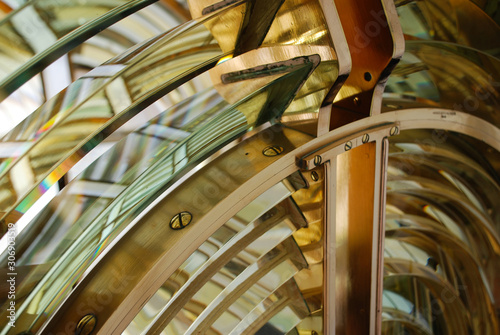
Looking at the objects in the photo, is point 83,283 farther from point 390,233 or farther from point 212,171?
point 390,233

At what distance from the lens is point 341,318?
1.34 metres

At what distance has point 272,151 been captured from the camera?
1.06 meters

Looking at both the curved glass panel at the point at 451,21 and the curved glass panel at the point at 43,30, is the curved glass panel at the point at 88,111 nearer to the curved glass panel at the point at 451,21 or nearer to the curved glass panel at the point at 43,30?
the curved glass panel at the point at 43,30

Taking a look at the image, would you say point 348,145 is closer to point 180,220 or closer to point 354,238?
point 354,238

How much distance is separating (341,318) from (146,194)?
710 millimetres

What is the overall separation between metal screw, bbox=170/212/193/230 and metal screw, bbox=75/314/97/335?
0.22 meters

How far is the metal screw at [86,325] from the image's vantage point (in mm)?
812

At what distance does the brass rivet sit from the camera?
1.05 metres

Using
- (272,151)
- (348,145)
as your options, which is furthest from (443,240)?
(272,151)

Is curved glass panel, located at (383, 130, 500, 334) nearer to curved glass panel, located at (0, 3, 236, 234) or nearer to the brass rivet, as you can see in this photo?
the brass rivet

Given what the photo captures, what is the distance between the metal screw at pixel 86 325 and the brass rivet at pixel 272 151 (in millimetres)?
488

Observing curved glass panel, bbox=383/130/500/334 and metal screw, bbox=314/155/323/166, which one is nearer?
metal screw, bbox=314/155/323/166

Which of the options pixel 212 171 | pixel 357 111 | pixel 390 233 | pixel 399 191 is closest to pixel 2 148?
pixel 212 171

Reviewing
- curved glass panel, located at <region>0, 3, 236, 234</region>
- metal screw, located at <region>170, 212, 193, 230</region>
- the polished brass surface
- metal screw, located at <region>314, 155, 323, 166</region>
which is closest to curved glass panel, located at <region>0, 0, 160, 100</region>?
curved glass panel, located at <region>0, 3, 236, 234</region>
